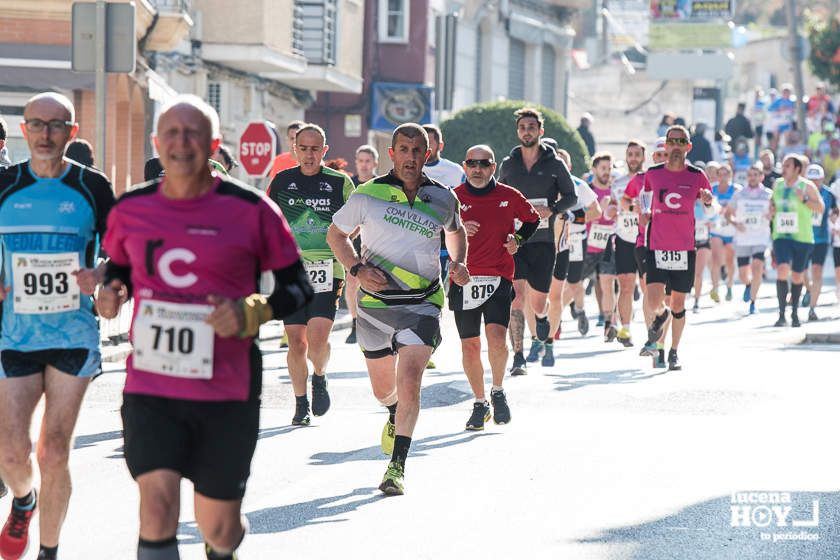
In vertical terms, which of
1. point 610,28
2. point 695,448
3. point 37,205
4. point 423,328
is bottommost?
point 695,448

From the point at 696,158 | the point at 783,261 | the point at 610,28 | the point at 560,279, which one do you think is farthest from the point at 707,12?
the point at 560,279

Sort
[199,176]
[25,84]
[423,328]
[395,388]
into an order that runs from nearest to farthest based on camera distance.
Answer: [199,176], [423,328], [395,388], [25,84]

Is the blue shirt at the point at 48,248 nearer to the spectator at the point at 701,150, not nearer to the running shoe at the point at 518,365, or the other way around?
the running shoe at the point at 518,365

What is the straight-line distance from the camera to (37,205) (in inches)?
290

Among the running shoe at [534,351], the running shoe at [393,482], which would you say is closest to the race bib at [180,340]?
the running shoe at [393,482]

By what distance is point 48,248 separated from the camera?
740 centimetres

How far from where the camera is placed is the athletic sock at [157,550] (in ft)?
18.8

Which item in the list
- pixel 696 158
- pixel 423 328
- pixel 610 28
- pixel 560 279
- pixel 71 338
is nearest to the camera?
pixel 71 338

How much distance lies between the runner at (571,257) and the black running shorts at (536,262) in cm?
42

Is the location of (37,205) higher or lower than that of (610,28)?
lower

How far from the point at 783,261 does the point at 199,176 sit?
1761cm

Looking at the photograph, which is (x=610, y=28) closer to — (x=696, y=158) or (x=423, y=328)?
(x=696, y=158)

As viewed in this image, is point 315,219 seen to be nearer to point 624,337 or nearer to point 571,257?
point 624,337

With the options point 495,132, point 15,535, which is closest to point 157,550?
point 15,535
